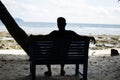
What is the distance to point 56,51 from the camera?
6.94 metres

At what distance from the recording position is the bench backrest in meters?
6.84

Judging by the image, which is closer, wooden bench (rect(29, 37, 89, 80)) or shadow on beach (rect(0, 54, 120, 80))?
wooden bench (rect(29, 37, 89, 80))

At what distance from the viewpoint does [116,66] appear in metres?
9.72

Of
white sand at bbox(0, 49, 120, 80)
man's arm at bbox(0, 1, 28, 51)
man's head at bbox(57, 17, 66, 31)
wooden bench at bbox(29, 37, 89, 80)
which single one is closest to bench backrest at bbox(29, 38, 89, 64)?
wooden bench at bbox(29, 37, 89, 80)

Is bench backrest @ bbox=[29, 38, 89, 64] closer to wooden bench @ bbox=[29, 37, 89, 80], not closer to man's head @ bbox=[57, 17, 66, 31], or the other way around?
wooden bench @ bbox=[29, 37, 89, 80]

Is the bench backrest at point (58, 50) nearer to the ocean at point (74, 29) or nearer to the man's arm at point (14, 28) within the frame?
the man's arm at point (14, 28)

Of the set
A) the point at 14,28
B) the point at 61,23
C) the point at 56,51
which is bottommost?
the point at 56,51

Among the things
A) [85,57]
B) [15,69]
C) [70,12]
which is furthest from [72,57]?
[70,12]

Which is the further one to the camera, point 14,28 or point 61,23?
point 14,28

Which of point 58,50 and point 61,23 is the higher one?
point 61,23

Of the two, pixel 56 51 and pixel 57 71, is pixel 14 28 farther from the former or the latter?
pixel 56 51

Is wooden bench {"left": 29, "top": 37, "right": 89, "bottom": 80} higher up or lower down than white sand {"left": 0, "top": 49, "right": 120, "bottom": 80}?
higher up

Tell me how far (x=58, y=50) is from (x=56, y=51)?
5cm

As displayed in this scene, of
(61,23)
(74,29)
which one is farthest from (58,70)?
(74,29)
